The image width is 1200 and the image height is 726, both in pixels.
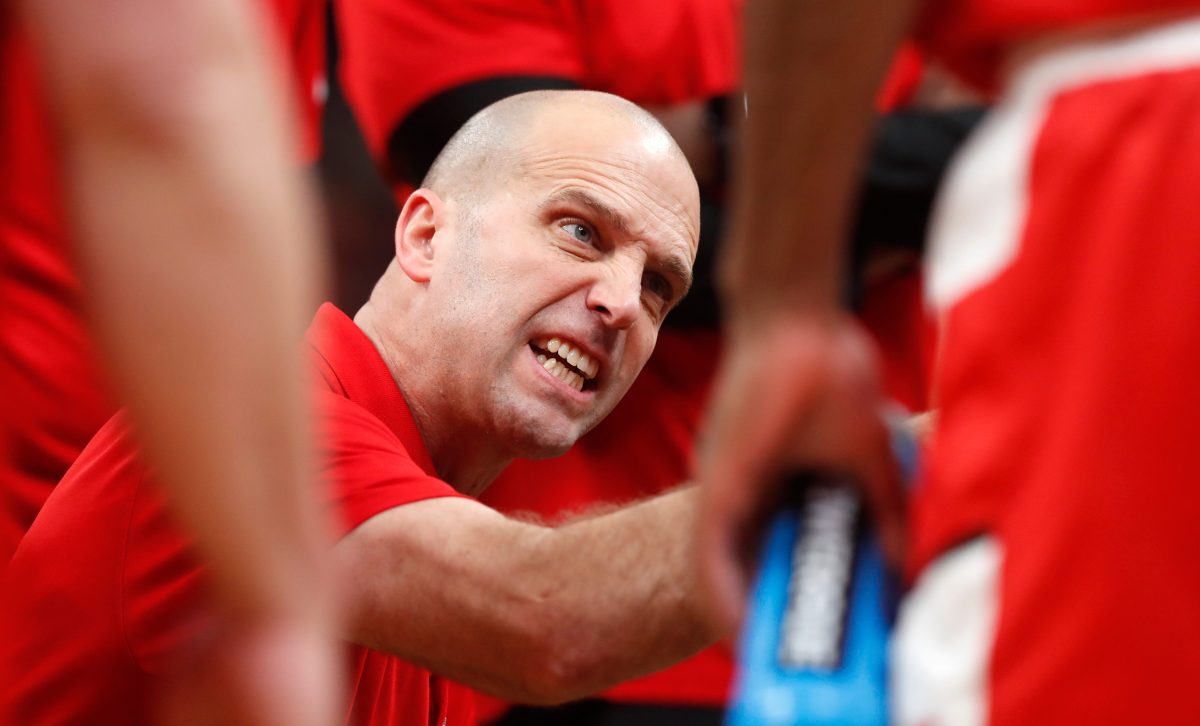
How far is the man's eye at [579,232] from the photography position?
1327 millimetres

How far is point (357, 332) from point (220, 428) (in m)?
0.86

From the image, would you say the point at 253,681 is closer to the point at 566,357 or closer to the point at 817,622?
the point at 817,622

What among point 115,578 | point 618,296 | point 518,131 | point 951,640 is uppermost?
point 518,131

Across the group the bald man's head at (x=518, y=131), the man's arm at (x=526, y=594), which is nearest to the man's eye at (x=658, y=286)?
the bald man's head at (x=518, y=131)

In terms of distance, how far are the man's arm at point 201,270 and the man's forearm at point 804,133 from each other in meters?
0.23

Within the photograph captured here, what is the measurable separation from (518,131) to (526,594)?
0.44 meters

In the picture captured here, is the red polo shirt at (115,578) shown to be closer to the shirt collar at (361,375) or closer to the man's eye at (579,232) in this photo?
the shirt collar at (361,375)

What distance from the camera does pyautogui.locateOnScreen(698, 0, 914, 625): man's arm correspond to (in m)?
0.65

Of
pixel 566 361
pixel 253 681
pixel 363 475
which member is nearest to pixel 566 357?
pixel 566 361

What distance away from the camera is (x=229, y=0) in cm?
51

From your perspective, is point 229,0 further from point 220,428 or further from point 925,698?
point 925,698

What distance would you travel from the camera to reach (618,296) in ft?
4.33

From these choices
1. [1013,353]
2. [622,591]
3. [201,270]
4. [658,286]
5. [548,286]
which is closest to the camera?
[201,270]

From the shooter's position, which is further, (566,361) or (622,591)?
(566,361)
